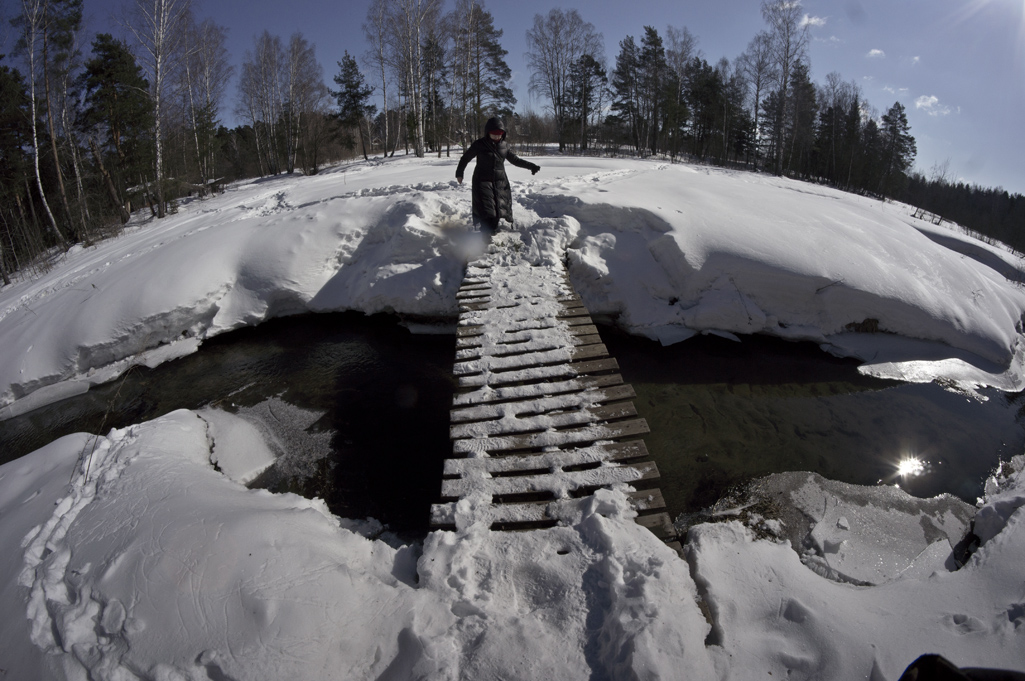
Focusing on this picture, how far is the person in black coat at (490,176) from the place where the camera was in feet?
17.2

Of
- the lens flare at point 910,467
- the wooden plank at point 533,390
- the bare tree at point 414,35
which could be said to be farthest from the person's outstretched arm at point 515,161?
the bare tree at point 414,35

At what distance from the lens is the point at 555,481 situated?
2.20 meters

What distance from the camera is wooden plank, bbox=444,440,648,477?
2293 millimetres

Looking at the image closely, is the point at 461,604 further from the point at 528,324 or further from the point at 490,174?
the point at 490,174

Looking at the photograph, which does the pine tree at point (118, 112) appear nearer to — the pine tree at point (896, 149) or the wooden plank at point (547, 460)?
the wooden plank at point (547, 460)

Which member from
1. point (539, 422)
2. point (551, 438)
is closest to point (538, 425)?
point (539, 422)

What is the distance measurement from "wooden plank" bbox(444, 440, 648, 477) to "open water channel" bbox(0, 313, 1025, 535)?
0.90 metres

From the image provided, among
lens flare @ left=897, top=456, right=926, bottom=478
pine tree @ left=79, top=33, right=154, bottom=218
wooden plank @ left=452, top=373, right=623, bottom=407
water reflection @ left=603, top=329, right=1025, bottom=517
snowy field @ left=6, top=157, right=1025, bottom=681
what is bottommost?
lens flare @ left=897, top=456, right=926, bottom=478

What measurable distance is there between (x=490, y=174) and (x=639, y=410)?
3319mm

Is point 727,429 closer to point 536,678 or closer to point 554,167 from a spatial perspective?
point 536,678

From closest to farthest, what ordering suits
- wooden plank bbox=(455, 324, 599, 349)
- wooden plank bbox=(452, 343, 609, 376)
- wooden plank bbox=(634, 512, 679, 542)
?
wooden plank bbox=(634, 512, 679, 542) → wooden plank bbox=(452, 343, 609, 376) → wooden plank bbox=(455, 324, 599, 349)

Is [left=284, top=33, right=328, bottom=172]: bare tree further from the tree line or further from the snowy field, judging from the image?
the snowy field

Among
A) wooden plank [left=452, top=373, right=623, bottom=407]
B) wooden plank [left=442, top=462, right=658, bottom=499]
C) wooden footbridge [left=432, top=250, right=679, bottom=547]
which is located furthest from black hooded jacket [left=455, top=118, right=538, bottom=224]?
wooden plank [left=442, top=462, right=658, bottom=499]

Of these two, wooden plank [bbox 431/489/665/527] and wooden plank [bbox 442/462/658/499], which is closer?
wooden plank [bbox 431/489/665/527]
